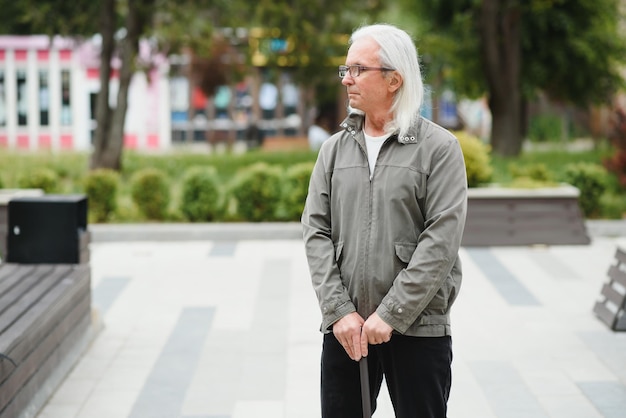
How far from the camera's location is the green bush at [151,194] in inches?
544

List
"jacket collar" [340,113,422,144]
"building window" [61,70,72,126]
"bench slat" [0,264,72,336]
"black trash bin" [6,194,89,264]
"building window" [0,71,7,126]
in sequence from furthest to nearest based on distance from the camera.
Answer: "building window" [61,70,72,126] < "building window" [0,71,7,126] < "black trash bin" [6,194,89,264] < "bench slat" [0,264,72,336] < "jacket collar" [340,113,422,144]

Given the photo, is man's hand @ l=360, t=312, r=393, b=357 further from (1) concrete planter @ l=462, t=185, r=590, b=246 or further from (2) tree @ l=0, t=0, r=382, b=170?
(2) tree @ l=0, t=0, r=382, b=170

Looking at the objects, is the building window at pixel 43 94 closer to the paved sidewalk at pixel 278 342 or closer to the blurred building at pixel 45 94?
the blurred building at pixel 45 94

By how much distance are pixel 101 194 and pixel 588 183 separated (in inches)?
261

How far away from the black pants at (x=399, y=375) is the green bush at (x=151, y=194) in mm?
10251

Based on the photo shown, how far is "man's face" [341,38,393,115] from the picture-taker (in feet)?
11.9

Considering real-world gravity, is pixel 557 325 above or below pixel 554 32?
below

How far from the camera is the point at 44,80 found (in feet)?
120

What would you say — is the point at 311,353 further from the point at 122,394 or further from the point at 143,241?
the point at 143,241

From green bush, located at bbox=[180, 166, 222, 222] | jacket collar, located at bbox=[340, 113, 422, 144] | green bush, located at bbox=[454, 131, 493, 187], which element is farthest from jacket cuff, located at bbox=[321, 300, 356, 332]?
green bush, located at bbox=[180, 166, 222, 222]

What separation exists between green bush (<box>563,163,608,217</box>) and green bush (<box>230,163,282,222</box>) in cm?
399

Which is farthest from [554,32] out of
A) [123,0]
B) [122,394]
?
[122,394]

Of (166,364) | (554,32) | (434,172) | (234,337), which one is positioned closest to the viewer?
(434,172)

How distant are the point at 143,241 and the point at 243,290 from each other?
3.50 metres
